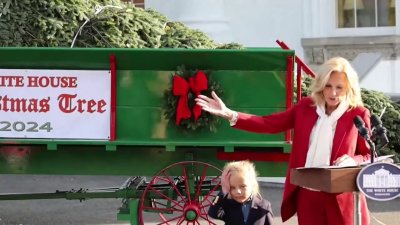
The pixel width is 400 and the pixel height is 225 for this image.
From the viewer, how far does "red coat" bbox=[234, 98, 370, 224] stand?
14.3ft

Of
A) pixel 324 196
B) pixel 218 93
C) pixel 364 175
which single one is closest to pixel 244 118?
pixel 324 196

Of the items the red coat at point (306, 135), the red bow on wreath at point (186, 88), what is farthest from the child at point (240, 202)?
the red bow on wreath at point (186, 88)

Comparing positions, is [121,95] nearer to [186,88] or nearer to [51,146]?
[186,88]

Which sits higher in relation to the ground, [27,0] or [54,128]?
[27,0]

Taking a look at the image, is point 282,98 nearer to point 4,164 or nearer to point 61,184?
point 4,164

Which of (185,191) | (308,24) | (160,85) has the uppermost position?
(308,24)

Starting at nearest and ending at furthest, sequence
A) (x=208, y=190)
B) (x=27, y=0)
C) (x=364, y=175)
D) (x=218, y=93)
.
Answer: (x=364, y=175)
(x=218, y=93)
(x=208, y=190)
(x=27, y=0)

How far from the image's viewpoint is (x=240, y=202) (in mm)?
4398

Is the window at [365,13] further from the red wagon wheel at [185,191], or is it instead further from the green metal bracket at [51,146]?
the green metal bracket at [51,146]

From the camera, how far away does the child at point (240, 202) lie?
14.3 feet

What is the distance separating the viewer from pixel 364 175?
12.6 feet

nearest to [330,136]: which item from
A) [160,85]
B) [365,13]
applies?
[160,85]

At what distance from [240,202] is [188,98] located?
197 centimetres

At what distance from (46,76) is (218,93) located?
51.2 inches
